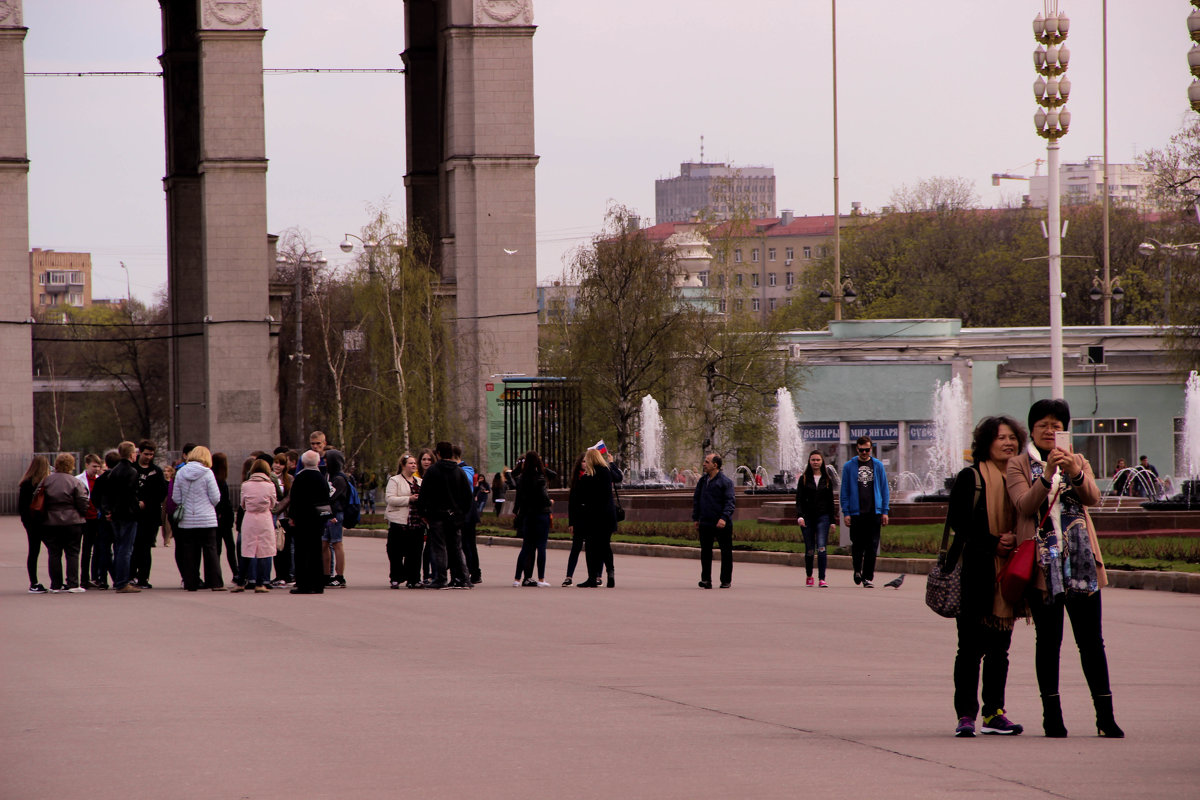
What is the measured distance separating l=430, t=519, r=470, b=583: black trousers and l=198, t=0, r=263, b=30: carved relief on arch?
106 ft

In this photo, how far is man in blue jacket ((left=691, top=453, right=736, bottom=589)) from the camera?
22016mm

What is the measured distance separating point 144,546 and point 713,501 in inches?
288

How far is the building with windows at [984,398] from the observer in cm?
6106

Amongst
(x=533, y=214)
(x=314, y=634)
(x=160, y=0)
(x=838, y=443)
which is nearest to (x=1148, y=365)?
(x=838, y=443)

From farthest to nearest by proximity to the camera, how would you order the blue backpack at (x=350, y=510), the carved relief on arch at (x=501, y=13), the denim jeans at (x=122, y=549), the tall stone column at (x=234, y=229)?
the tall stone column at (x=234, y=229), the carved relief on arch at (x=501, y=13), the blue backpack at (x=350, y=510), the denim jeans at (x=122, y=549)

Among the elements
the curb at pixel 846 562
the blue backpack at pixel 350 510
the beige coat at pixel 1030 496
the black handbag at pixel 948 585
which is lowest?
the curb at pixel 846 562

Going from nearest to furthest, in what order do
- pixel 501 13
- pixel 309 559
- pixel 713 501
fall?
pixel 309 559 → pixel 713 501 → pixel 501 13

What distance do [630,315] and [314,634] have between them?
3671 cm

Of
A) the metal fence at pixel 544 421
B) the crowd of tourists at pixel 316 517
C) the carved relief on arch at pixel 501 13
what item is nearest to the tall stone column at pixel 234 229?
the carved relief on arch at pixel 501 13

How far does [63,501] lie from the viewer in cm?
2155

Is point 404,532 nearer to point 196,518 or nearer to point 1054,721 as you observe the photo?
point 196,518

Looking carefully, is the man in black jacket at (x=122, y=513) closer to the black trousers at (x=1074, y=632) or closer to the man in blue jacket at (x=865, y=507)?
the man in blue jacket at (x=865, y=507)

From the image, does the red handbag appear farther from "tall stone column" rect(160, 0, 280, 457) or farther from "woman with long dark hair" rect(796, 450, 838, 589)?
"tall stone column" rect(160, 0, 280, 457)

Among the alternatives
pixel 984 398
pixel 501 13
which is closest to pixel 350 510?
pixel 501 13
